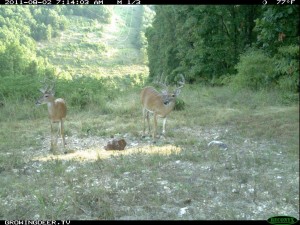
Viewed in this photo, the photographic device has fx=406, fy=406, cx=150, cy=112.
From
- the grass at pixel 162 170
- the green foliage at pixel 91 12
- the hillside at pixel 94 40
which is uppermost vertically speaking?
the green foliage at pixel 91 12

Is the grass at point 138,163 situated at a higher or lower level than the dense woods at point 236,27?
lower

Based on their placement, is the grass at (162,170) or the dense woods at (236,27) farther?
the grass at (162,170)

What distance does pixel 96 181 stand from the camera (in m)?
5.81

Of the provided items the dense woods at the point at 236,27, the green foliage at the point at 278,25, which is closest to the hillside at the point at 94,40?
the dense woods at the point at 236,27

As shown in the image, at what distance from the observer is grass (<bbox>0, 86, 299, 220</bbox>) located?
4.75m

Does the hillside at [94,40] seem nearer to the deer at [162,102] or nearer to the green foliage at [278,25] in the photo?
the green foliage at [278,25]

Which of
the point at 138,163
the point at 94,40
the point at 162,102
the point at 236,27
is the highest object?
the point at 236,27

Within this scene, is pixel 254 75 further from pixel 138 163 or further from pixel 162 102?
pixel 138 163

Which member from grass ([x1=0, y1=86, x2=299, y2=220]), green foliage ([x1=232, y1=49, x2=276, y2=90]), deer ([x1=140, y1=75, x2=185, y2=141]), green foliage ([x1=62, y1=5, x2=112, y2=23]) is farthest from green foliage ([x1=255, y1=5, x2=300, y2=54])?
green foliage ([x1=232, y1=49, x2=276, y2=90])

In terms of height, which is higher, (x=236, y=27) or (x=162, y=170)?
(x=236, y=27)

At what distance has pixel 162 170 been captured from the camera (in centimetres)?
641

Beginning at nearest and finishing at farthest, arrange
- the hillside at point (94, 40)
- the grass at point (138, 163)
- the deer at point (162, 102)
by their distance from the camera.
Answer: the hillside at point (94, 40) → the grass at point (138, 163) → the deer at point (162, 102)

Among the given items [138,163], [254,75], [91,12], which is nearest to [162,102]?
[138,163]

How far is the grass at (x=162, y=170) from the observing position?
4751mm
